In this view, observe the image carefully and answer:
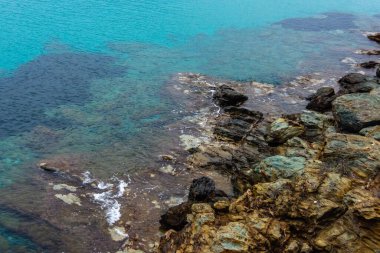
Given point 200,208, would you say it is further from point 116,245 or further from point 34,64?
point 34,64

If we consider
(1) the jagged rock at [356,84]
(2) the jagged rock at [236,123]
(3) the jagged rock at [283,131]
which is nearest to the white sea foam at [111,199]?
(2) the jagged rock at [236,123]

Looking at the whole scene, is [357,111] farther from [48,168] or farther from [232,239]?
[48,168]

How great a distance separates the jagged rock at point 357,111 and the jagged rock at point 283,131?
3.13 metres

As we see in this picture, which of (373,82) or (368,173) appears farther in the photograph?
(373,82)

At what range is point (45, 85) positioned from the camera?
41188 millimetres

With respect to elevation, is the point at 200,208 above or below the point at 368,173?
below

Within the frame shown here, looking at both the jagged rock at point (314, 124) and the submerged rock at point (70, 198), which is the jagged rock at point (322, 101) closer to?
the jagged rock at point (314, 124)

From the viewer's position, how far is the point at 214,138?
109ft

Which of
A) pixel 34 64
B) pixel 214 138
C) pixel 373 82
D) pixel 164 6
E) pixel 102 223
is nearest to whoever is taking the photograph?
pixel 102 223

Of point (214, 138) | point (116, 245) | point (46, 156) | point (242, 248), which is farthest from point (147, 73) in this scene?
point (242, 248)

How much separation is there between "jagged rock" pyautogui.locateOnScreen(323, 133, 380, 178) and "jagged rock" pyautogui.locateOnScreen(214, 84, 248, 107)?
1429cm

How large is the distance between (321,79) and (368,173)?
2800 cm

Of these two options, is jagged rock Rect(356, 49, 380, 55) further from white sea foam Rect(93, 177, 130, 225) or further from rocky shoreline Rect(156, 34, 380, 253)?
white sea foam Rect(93, 177, 130, 225)

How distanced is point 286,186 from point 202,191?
17.9 ft
